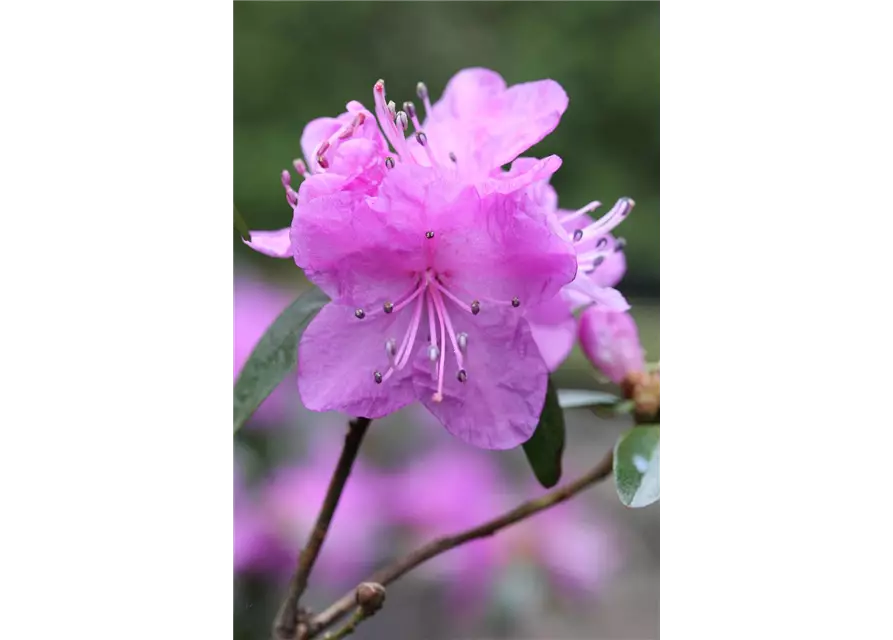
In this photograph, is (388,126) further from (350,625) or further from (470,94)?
(350,625)

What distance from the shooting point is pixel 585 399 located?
0.79 m

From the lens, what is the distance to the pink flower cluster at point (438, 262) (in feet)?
1.78

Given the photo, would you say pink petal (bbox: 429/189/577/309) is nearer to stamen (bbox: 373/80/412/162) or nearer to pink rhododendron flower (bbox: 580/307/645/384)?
stamen (bbox: 373/80/412/162)

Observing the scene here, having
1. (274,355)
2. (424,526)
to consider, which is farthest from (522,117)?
(424,526)

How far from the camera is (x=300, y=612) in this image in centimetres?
66

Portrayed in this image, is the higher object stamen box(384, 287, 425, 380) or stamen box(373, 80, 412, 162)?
stamen box(373, 80, 412, 162)

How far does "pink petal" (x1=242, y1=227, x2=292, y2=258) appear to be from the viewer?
2.04 feet

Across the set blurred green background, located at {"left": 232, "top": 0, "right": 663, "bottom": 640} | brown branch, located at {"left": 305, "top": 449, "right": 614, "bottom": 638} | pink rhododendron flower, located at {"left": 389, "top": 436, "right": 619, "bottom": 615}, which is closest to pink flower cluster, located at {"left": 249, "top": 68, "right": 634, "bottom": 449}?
brown branch, located at {"left": 305, "top": 449, "right": 614, "bottom": 638}

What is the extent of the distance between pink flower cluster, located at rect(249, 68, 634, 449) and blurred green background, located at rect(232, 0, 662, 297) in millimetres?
1282

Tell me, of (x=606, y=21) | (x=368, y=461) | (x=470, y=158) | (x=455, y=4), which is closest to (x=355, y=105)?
(x=470, y=158)

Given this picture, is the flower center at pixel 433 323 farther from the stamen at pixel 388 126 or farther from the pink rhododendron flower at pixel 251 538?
the pink rhododendron flower at pixel 251 538

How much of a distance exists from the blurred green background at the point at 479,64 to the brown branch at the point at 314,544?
3.54ft

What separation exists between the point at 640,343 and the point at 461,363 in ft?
0.92
